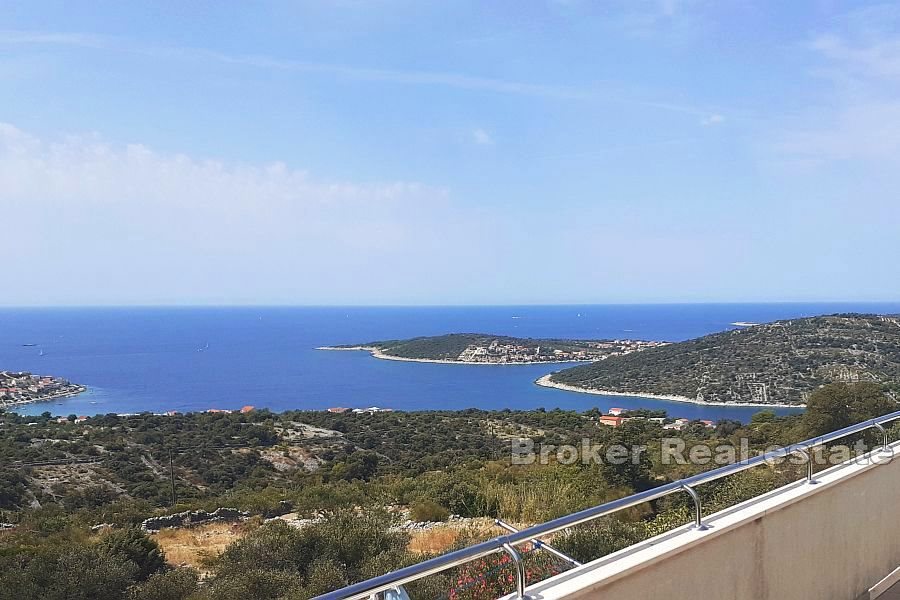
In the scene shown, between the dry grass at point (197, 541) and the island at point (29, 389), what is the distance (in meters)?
64.7

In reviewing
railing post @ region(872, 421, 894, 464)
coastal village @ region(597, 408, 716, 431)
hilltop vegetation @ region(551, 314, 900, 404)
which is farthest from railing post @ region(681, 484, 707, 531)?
hilltop vegetation @ region(551, 314, 900, 404)

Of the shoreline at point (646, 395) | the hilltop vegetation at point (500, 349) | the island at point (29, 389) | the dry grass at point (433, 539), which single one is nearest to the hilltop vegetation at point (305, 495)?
the dry grass at point (433, 539)

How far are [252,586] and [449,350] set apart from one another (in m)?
109

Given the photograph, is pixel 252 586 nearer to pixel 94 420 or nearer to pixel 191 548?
pixel 191 548

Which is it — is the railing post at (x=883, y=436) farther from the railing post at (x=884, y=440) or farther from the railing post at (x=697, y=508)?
the railing post at (x=697, y=508)

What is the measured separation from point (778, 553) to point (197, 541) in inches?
365

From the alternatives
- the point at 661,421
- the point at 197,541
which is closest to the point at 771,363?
the point at 661,421

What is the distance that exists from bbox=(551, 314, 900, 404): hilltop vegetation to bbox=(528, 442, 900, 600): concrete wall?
45851 millimetres

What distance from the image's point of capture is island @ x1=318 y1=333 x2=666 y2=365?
349ft

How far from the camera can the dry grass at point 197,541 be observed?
7896 mm

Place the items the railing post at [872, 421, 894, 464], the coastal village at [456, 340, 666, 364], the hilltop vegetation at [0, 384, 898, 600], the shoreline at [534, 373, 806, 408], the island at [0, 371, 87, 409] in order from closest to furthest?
the railing post at [872, 421, 894, 464] < the hilltop vegetation at [0, 384, 898, 600] < the shoreline at [534, 373, 806, 408] < the island at [0, 371, 87, 409] < the coastal village at [456, 340, 666, 364]

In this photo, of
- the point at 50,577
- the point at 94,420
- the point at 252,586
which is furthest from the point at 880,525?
the point at 94,420

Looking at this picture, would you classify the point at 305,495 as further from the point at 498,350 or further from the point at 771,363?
the point at 498,350

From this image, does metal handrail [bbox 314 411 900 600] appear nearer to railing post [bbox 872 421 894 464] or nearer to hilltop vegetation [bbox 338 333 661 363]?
railing post [bbox 872 421 894 464]
